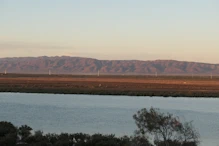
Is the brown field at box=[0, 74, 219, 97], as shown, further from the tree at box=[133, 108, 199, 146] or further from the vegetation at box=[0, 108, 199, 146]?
the tree at box=[133, 108, 199, 146]

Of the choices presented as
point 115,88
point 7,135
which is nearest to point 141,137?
point 7,135

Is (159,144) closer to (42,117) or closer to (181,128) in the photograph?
(181,128)

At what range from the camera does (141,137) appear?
17.7 meters

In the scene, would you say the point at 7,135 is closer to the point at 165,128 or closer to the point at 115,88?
the point at 165,128

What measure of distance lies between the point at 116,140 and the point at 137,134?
77.6 inches

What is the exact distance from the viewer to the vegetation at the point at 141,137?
696 inches

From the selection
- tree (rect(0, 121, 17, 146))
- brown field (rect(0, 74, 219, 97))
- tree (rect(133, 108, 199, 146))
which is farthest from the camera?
brown field (rect(0, 74, 219, 97))

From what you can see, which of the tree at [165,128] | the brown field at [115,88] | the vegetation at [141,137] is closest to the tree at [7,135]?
the vegetation at [141,137]

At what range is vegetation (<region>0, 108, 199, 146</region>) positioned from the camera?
17.7 meters

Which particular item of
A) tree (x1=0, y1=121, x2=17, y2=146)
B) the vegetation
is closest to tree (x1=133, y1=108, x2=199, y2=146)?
the vegetation

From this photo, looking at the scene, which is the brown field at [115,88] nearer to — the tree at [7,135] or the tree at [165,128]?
the tree at [7,135]

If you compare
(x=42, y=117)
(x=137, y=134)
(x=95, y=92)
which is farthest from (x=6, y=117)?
(x=95, y=92)

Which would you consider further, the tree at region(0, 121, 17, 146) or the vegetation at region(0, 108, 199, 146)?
the tree at region(0, 121, 17, 146)

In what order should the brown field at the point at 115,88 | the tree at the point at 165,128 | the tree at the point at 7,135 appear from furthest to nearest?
the brown field at the point at 115,88 < the tree at the point at 7,135 < the tree at the point at 165,128
